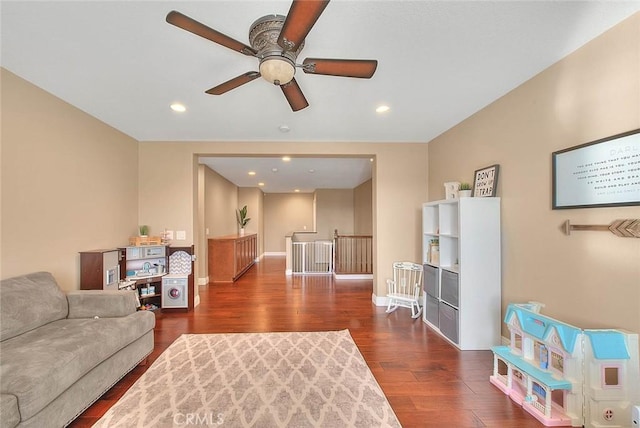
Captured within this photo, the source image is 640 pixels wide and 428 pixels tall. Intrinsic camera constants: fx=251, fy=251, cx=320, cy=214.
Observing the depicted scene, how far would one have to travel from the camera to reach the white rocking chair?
146 inches

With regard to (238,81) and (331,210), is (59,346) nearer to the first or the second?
(238,81)

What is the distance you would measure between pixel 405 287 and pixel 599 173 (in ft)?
9.19

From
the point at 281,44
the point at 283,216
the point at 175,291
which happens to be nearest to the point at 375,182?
the point at 281,44

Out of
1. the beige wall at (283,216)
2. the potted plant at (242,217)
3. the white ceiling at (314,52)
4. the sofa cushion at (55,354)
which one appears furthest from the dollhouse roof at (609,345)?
the beige wall at (283,216)

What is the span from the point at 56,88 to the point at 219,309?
320 cm

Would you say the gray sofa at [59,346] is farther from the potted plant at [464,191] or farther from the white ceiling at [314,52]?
Result: the potted plant at [464,191]

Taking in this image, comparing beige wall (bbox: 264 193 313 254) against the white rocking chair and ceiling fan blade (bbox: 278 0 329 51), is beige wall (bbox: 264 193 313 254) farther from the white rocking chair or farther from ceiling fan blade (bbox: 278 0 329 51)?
ceiling fan blade (bbox: 278 0 329 51)

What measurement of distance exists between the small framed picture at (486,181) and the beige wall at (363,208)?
4.56 metres

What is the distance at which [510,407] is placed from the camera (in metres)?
1.86

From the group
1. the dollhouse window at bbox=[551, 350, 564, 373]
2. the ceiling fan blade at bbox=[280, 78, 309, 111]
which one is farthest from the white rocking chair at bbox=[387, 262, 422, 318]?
the ceiling fan blade at bbox=[280, 78, 309, 111]

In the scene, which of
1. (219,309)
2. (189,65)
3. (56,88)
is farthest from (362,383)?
(56,88)

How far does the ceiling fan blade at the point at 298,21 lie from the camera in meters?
1.11

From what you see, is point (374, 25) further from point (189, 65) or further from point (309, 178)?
point (309, 178)

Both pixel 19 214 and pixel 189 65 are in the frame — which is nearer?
pixel 189 65
